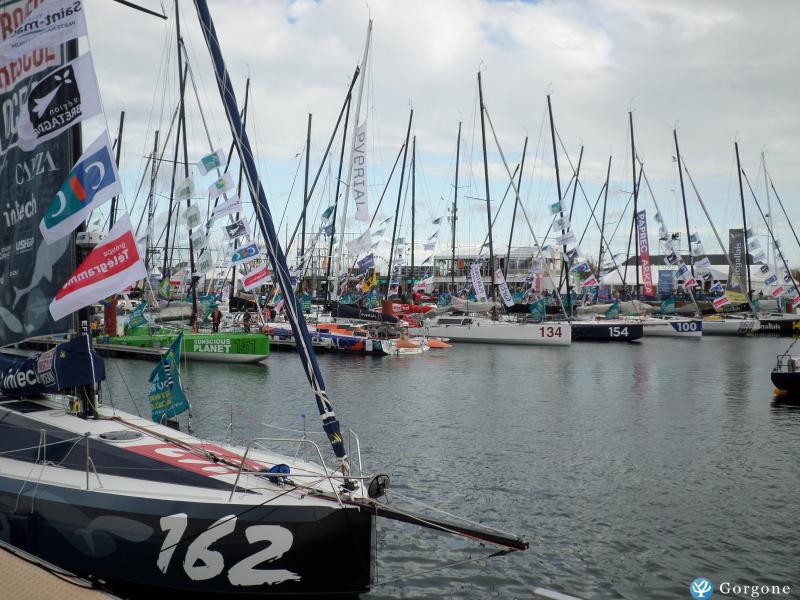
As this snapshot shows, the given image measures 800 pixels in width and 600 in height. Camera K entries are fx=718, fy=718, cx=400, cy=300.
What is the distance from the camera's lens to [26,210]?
11.6m

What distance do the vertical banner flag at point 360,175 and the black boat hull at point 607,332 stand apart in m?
26.6

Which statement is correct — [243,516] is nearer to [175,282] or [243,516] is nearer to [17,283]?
[17,283]

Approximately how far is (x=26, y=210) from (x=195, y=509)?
6214 millimetres

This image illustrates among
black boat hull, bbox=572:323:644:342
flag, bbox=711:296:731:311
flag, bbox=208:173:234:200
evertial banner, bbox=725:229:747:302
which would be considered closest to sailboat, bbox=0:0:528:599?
flag, bbox=208:173:234:200

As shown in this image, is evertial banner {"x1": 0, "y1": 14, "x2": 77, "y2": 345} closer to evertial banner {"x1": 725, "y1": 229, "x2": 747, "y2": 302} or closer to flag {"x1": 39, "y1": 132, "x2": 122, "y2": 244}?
flag {"x1": 39, "y1": 132, "x2": 122, "y2": 244}

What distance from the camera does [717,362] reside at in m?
40.9

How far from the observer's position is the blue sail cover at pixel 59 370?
10.9 m

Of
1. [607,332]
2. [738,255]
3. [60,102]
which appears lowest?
[607,332]

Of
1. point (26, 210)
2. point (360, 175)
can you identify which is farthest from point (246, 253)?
point (26, 210)

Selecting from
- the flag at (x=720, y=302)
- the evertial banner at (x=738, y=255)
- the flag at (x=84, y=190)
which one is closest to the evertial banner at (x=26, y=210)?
the flag at (x=84, y=190)

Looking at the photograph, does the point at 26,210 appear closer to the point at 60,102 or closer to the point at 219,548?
the point at 60,102

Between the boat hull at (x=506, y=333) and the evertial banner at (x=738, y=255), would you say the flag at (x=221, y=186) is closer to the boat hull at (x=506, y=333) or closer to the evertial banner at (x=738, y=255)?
the boat hull at (x=506, y=333)

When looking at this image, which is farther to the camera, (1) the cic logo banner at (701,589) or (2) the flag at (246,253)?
(2) the flag at (246,253)

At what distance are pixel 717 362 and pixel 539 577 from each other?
3411 cm
